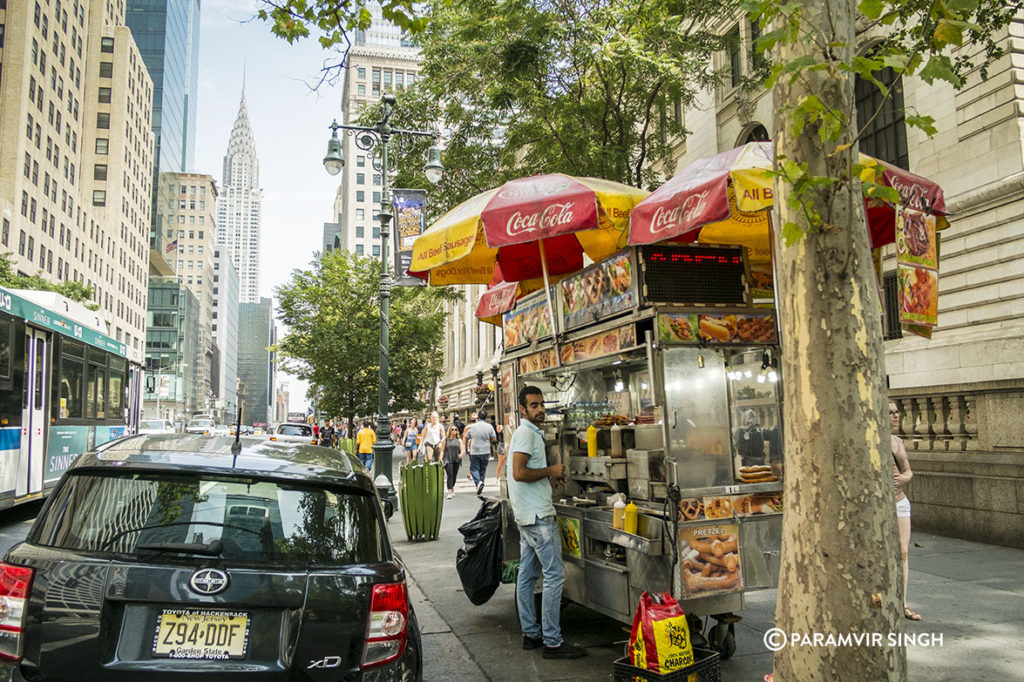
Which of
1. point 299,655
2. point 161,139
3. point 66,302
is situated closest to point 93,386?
point 66,302

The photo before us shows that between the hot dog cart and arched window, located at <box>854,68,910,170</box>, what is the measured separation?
948cm

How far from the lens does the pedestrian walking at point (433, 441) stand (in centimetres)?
1847

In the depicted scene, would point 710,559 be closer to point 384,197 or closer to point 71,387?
point 384,197

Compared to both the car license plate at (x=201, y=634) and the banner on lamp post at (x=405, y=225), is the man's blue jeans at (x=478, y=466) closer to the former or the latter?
the banner on lamp post at (x=405, y=225)

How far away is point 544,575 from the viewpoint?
17.7 ft

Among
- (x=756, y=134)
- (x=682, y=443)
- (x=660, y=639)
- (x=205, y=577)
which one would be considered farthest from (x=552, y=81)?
(x=205, y=577)

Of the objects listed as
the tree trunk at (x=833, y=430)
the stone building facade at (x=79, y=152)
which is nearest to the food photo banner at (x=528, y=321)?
the tree trunk at (x=833, y=430)

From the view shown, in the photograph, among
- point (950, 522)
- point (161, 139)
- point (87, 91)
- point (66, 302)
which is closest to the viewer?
point (950, 522)

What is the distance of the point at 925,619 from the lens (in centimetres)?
616

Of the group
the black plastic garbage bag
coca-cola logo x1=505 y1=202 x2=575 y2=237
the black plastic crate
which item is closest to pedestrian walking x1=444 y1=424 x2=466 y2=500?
the black plastic garbage bag

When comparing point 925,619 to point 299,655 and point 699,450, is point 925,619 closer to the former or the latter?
point 699,450

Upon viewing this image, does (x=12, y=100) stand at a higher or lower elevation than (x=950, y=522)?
higher

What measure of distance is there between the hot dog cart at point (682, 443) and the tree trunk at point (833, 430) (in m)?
1.79

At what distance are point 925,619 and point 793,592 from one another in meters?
3.91
